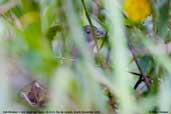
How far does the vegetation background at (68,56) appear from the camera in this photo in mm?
382

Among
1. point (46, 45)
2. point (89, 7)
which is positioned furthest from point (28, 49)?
point (89, 7)

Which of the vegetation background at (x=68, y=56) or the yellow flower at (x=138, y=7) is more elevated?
the yellow flower at (x=138, y=7)

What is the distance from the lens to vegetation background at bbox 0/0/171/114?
382 mm

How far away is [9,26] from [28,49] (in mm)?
42

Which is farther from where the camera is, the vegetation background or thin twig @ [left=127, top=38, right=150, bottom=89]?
thin twig @ [left=127, top=38, right=150, bottom=89]

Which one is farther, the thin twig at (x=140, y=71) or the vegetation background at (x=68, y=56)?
the thin twig at (x=140, y=71)

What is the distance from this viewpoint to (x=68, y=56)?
46 cm

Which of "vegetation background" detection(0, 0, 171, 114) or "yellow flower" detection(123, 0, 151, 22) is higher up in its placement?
"yellow flower" detection(123, 0, 151, 22)

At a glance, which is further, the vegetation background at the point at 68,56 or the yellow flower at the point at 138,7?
the yellow flower at the point at 138,7

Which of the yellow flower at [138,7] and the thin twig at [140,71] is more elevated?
the yellow flower at [138,7]

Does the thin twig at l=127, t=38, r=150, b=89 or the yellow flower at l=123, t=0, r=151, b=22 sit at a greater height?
the yellow flower at l=123, t=0, r=151, b=22

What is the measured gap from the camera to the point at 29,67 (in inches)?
16.7

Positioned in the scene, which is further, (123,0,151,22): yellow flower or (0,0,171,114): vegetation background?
(123,0,151,22): yellow flower

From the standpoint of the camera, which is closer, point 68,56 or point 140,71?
point 68,56
